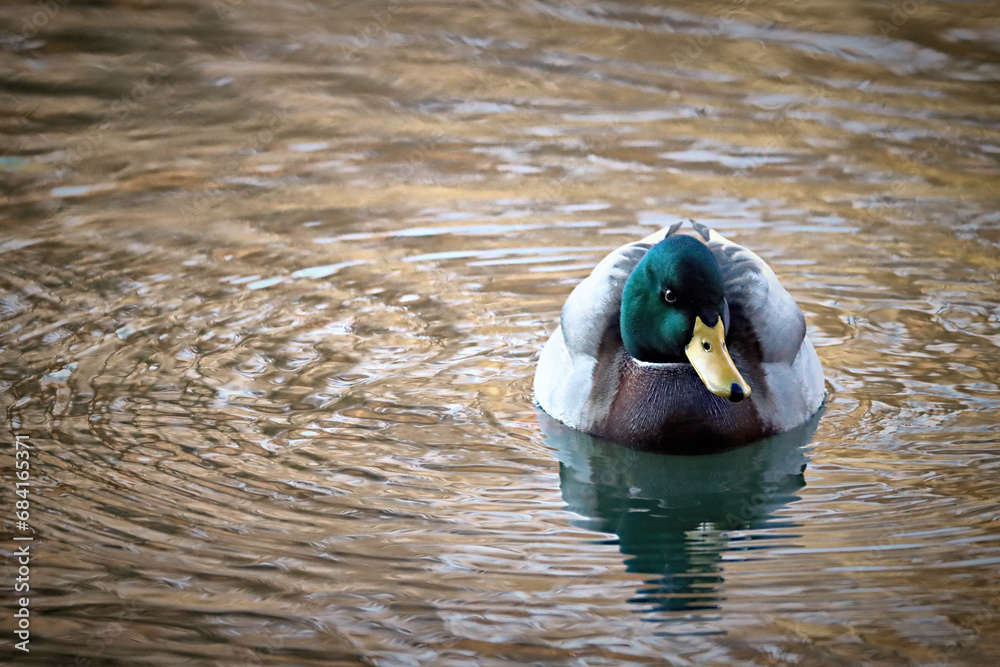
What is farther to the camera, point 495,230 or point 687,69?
point 687,69

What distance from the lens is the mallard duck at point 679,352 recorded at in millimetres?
5281

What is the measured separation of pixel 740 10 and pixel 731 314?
7.07m

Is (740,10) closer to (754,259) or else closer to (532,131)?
(532,131)

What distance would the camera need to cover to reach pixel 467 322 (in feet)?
22.5

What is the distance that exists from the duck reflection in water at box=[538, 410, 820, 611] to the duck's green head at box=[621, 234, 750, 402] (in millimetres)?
479

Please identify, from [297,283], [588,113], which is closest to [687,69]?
[588,113]

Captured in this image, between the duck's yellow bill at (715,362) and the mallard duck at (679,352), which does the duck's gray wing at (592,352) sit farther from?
the duck's yellow bill at (715,362)

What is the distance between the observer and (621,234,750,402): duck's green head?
16.9 ft

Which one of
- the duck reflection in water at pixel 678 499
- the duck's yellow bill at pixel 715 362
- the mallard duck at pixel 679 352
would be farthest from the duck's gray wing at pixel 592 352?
the duck's yellow bill at pixel 715 362

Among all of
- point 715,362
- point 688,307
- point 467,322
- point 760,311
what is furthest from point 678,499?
point 467,322

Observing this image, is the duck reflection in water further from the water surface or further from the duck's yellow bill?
the duck's yellow bill

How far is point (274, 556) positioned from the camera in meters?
4.74

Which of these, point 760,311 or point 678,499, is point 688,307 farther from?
point 678,499

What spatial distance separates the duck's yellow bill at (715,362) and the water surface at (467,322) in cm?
49
